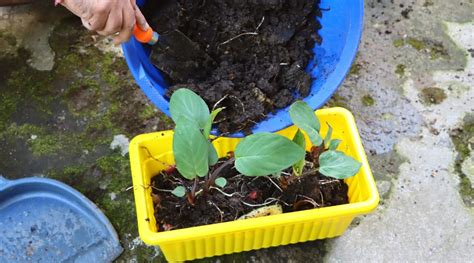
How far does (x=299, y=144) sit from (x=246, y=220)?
6.8 inches

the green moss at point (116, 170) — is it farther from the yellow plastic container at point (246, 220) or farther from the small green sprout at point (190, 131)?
the small green sprout at point (190, 131)

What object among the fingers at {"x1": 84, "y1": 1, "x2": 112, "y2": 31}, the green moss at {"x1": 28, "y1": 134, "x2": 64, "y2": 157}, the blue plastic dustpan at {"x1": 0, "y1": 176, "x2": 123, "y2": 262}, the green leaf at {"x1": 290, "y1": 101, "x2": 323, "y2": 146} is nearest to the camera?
the fingers at {"x1": 84, "y1": 1, "x2": 112, "y2": 31}

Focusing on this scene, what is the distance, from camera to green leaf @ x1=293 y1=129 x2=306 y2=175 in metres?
0.99

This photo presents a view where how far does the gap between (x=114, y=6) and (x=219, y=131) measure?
31 centimetres

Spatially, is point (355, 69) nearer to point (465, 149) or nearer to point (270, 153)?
point (465, 149)

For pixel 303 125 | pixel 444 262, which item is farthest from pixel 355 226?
pixel 303 125

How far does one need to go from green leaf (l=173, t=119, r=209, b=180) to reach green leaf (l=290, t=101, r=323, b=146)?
16cm

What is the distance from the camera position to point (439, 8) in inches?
60.7

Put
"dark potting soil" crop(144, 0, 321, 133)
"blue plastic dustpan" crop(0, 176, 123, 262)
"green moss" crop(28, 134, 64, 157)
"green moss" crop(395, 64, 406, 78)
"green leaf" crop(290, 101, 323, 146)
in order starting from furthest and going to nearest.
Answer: "green moss" crop(395, 64, 406, 78) → "green moss" crop(28, 134, 64, 157) → "blue plastic dustpan" crop(0, 176, 123, 262) → "dark potting soil" crop(144, 0, 321, 133) → "green leaf" crop(290, 101, 323, 146)

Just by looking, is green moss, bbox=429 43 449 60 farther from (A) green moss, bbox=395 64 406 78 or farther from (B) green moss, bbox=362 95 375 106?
(B) green moss, bbox=362 95 375 106

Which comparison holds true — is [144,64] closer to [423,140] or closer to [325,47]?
[325,47]

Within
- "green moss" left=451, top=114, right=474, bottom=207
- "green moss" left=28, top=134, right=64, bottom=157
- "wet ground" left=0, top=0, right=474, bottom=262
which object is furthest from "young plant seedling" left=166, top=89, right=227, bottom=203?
"green moss" left=451, top=114, right=474, bottom=207


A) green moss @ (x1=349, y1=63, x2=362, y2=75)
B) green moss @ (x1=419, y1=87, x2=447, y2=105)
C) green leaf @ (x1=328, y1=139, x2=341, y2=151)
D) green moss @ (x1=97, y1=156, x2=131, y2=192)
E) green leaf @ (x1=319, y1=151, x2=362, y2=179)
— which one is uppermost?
green leaf @ (x1=319, y1=151, x2=362, y2=179)

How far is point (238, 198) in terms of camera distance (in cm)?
106
